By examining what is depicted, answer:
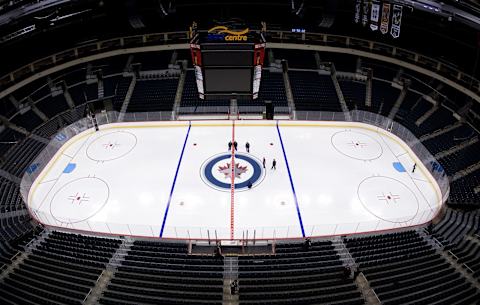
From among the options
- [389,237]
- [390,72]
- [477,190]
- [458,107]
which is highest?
[390,72]

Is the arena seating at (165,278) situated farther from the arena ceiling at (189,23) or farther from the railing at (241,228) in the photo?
the arena ceiling at (189,23)

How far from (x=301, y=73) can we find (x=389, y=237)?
522 inches

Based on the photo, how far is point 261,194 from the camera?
1502 centimetres

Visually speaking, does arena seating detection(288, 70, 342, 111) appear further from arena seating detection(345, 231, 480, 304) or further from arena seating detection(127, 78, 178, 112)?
arena seating detection(345, 231, 480, 304)

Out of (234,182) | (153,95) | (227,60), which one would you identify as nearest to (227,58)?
(227,60)

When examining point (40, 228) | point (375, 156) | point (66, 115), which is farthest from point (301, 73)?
point (40, 228)

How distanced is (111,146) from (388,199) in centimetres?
1326

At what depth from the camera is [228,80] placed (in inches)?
611

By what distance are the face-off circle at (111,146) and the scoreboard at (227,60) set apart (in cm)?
515

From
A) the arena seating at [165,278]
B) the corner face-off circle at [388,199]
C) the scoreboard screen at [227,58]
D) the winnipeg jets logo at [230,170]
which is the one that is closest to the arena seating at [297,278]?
the arena seating at [165,278]

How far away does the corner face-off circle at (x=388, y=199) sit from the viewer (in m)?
13.9

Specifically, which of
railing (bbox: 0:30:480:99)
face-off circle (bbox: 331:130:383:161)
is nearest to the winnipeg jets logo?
face-off circle (bbox: 331:130:383:161)

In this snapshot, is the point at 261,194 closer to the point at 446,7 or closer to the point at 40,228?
the point at 40,228

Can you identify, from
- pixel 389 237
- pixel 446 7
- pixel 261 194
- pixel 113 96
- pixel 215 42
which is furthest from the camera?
pixel 113 96
